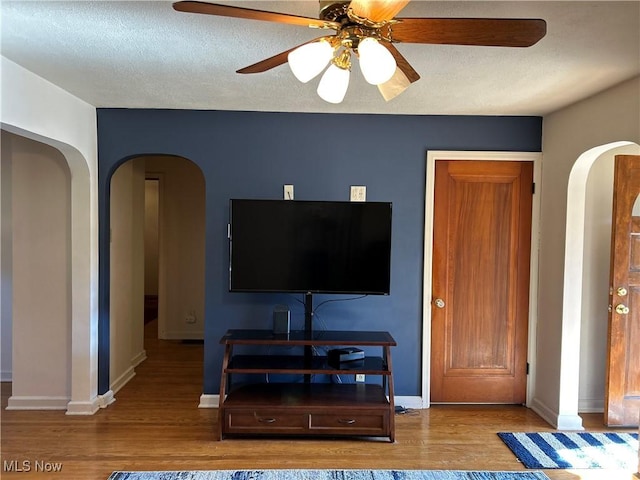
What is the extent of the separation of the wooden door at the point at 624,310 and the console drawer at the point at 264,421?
2.26 m

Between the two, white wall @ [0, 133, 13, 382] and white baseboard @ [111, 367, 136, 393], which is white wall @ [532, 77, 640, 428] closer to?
white baseboard @ [111, 367, 136, 393]

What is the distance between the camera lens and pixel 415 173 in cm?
357

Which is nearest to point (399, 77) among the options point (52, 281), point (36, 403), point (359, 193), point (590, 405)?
point (359, 193)

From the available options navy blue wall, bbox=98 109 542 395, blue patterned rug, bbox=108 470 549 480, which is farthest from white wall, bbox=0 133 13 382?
blue patterned rug, bbox=108 470 549 480

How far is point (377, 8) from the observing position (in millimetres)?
1321

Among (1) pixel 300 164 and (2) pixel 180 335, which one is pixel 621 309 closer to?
(1) pixel 300 164

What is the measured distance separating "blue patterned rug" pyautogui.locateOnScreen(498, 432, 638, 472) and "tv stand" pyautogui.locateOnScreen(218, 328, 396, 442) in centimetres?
90

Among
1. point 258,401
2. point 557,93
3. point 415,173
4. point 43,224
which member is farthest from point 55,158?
point 557,93

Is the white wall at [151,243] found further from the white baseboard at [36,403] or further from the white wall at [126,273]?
the white baseboard at [36,403]

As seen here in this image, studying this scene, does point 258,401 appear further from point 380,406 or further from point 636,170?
point 636,170

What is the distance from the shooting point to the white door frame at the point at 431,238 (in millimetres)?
3551

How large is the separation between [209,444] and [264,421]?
40 cm

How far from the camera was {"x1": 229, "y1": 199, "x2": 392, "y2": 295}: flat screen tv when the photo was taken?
322 centimetres

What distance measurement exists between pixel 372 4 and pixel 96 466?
296 cm
